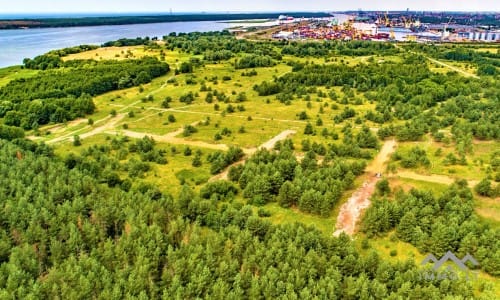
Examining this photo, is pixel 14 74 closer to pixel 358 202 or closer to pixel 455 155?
pixel 358 202

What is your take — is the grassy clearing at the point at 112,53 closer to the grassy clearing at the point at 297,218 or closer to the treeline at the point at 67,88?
the treeline at the point at 67,88

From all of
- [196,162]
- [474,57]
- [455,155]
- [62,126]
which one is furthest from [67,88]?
[474,57]

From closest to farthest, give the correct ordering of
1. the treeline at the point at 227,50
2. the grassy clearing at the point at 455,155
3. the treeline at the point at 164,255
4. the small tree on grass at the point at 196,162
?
the treeline at the point at 164,255, the grassy clearing at the point at 455,155, the small tree on grass at the point at 196,162, the treeline at the point at 227,50

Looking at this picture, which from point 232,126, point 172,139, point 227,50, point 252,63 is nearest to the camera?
point 172,139

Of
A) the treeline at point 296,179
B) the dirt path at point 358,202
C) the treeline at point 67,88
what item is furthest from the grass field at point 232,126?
the treeline at point 67,88

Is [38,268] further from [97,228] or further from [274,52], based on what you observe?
[274,52]

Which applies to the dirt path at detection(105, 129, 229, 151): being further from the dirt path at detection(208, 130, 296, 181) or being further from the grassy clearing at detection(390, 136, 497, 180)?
the grassy clearing at detection(390, 136, 497, 180)

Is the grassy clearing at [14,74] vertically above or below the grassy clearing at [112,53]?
below
